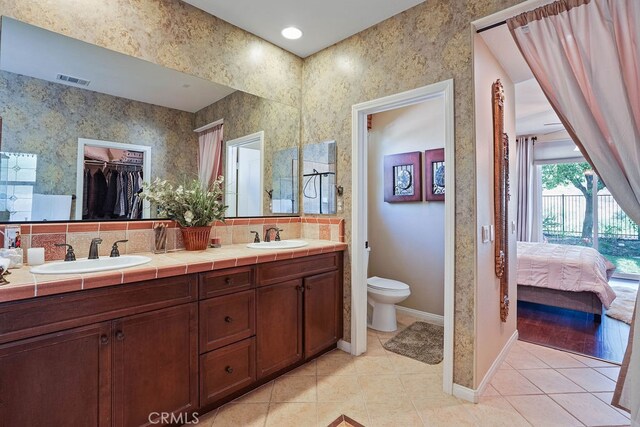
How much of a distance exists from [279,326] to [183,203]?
1.09m

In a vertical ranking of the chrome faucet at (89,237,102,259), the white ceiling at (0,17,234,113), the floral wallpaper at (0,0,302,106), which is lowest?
the chrome faucet at (89,237,102,259)

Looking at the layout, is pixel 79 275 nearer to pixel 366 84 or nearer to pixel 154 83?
pixel 154 83

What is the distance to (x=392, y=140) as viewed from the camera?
3797 mm

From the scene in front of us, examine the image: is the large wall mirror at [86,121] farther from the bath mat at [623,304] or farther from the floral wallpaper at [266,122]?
the bath mat at [623,304]

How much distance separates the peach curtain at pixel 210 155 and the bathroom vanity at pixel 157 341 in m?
0.78

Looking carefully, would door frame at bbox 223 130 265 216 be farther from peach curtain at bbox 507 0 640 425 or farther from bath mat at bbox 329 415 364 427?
peach curtain at bbox 507 0 640 425

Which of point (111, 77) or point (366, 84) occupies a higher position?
point (366, 84)

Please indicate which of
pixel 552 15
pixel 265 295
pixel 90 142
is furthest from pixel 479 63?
Answer: pixel 90 142

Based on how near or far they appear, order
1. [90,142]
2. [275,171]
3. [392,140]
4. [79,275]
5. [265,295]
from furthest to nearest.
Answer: [392,140], [275,171], [265,295], [90,142], [79,275]

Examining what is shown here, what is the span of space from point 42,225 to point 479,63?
286 cm

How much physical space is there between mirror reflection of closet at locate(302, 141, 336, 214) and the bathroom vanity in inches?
23.2

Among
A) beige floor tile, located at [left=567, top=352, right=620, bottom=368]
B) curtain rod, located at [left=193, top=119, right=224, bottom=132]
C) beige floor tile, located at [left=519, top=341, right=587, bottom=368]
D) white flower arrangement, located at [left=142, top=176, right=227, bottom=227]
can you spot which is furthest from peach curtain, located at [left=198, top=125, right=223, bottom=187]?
beige floor tile, located at [left=567, top=352, right=620, bottom=368]

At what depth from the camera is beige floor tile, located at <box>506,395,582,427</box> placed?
5.94 ft

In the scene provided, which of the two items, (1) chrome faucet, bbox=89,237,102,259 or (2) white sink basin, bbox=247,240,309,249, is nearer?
(1) chrome faucet, bbox=89,237,102,259
